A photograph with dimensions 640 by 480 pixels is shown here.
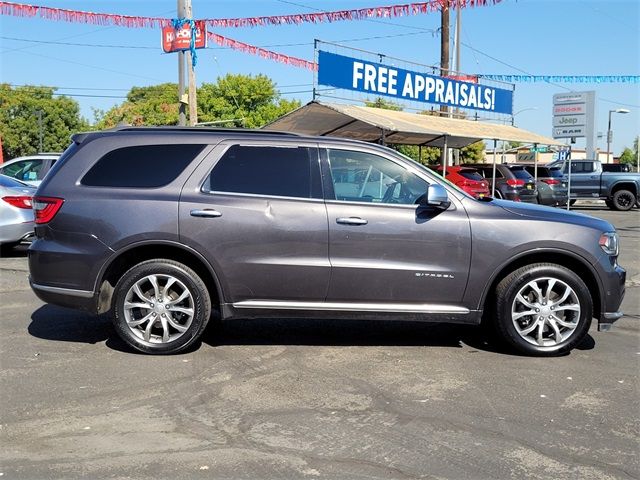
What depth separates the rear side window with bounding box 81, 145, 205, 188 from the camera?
5.42 meters

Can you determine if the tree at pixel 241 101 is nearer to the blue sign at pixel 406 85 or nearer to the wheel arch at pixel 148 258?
the blue sign at pixel 406 85

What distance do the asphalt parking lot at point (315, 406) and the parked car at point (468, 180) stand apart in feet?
42.0

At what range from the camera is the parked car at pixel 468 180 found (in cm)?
1894

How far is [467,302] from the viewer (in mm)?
5414

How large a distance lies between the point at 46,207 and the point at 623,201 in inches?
962

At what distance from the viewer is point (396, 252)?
17.4 ft

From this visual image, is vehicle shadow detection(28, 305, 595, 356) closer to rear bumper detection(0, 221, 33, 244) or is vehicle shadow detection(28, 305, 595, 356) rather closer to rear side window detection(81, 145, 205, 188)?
rear side window detection(81, 145, 205, 188)

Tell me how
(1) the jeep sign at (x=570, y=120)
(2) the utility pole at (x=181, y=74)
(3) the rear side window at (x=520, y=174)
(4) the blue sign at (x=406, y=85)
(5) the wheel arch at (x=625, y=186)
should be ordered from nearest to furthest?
1. (1) the jeep sign at (x=570, y=120)
2. (4) the blue sign at (x=406, y=85)
3. (2) the utility pole at (x=181, y=74)
4. (3) the rear side window at (x=520, y=174)
5. (5) the wheel arch at (x=625, y=186)

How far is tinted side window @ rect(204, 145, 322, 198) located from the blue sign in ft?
38.8

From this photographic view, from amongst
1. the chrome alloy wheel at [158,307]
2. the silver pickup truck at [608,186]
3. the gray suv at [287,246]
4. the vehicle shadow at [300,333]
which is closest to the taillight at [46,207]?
the gray suv at [287,246]

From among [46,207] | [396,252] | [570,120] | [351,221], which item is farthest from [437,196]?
[570,120]

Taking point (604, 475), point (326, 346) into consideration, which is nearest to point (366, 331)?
point (326, 346)

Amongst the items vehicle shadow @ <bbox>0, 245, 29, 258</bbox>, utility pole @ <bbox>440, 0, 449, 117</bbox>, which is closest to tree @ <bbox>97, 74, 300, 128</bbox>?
utility pole @ <bbox>440, 0, 449, 117</bbox>

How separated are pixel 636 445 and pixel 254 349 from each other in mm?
3051
